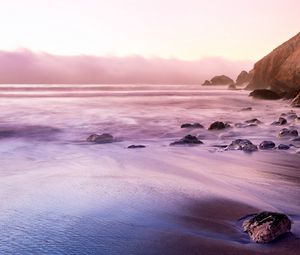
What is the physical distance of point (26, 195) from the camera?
256 inches

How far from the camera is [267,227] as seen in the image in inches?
181

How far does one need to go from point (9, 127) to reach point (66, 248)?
1490cm

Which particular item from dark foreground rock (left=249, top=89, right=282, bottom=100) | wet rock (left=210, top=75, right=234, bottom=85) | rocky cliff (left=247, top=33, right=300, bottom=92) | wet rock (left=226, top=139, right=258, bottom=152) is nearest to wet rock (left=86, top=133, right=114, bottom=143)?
wet rock (left=226, top=139, right=258, bottom=152)

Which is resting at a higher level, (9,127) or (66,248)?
(66,248)

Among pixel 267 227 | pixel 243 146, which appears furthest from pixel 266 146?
pixel 267 227

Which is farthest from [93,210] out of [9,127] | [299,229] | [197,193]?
[9,127]

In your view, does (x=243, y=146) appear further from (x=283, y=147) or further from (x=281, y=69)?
(x=281, y=69)

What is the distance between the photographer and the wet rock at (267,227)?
14.9ft

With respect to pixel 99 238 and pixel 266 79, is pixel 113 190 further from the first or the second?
pixel 266 79

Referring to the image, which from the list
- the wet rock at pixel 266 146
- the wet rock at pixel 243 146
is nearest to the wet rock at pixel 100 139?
the wet rock at pixel 243 146

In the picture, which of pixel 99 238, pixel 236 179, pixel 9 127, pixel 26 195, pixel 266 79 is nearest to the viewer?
pixel 99 238

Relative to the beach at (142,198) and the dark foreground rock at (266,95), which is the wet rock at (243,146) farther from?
the dark foreground rock at (266,95)

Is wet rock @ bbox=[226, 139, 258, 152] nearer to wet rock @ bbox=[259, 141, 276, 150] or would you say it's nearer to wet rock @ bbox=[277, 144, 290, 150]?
wet rock @ bbox=[259, 141, 276, 150]

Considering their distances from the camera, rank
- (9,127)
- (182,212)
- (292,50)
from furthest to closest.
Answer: (292,50) < (9,127) < (182,212)
